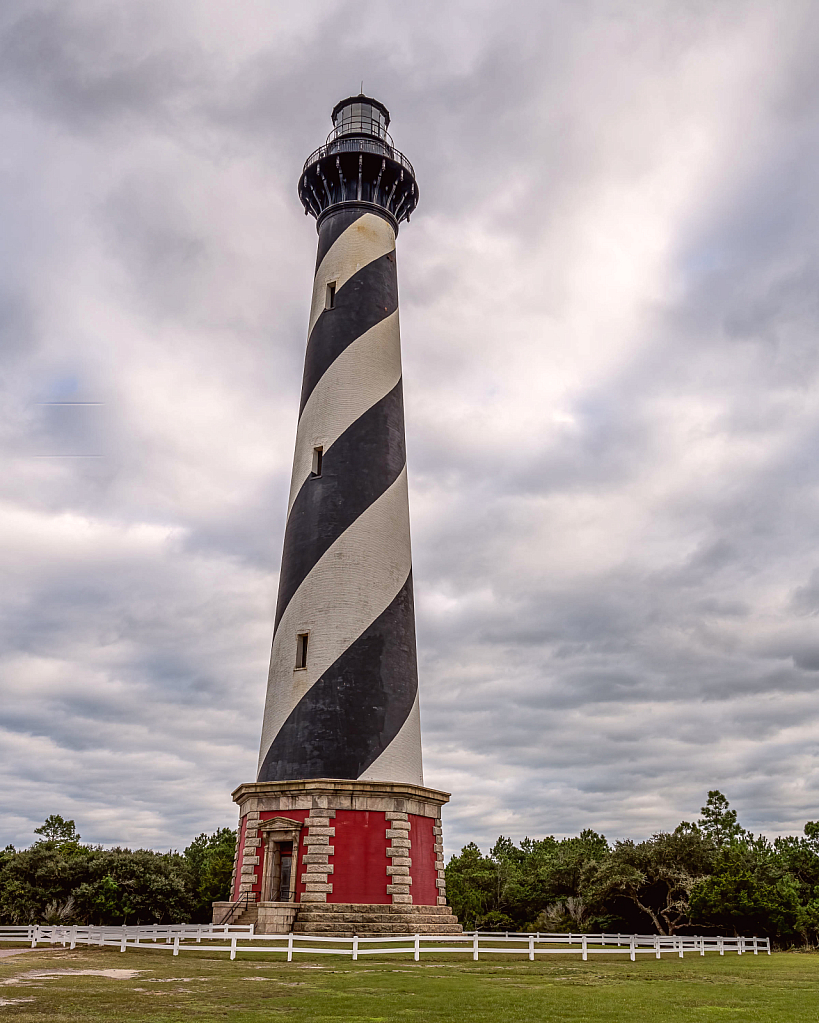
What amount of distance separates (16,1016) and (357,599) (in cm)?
1517

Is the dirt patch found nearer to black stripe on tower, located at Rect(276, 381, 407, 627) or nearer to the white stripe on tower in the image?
black stripe on tower, located at Rect(276, 381, 407, 627)

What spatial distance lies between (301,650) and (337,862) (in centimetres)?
542

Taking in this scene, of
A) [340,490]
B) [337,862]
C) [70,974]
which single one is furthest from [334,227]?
[70,974]

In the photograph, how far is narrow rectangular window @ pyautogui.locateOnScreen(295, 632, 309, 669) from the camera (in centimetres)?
2237

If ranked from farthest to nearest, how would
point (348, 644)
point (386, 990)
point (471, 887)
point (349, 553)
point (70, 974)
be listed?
point (471, 887) < point (349, 553) < point (348, 644) < point (70, 974) < point (386, 990)

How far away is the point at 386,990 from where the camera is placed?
1063 centimetres

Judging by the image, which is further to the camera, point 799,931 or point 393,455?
point 799,931

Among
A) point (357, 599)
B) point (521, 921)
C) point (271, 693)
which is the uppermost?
point (357, 599)

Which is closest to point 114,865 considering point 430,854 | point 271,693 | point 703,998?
point 271,693

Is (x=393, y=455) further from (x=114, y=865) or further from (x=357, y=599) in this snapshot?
(x=114, y=865)

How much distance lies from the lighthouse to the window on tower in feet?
0.13

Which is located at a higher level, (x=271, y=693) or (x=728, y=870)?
(x=271, y=693)

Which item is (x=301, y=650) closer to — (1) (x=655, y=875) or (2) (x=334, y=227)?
(2) (x=334, y=227)

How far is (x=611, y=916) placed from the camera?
3050 centimetres
